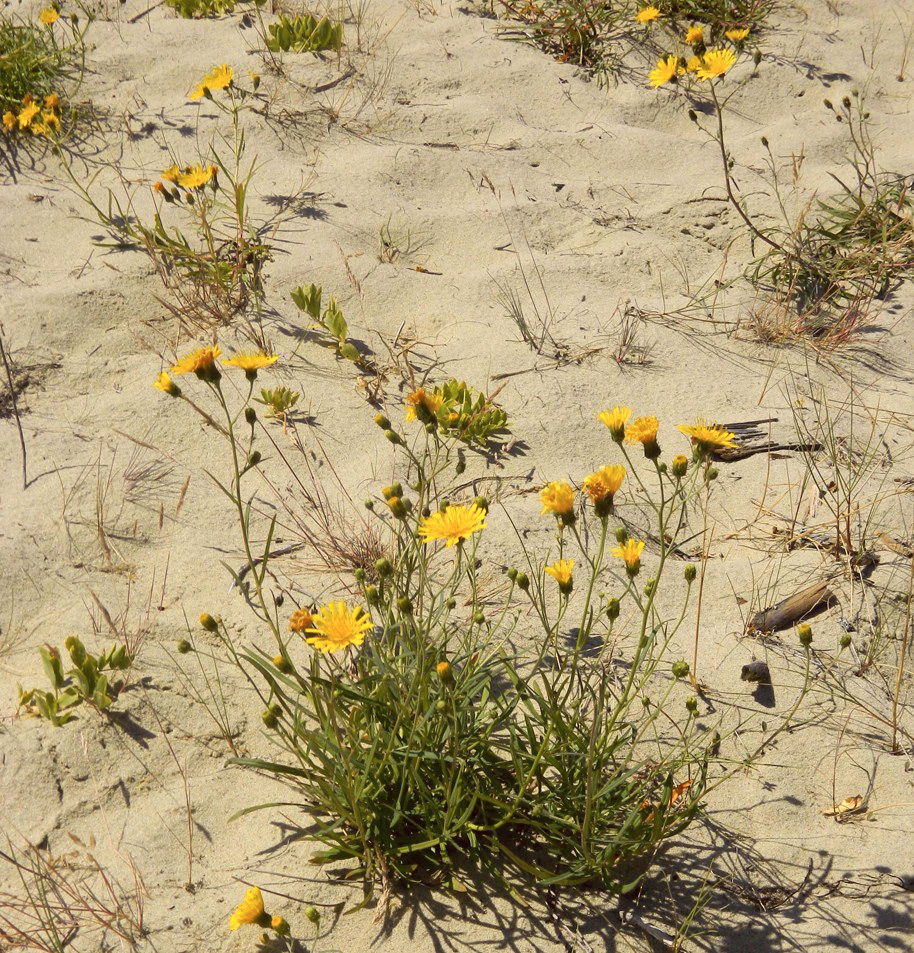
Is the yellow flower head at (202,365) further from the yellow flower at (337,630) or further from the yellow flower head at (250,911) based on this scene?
the yellow flower head at (250,911)

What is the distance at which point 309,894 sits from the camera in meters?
1.74

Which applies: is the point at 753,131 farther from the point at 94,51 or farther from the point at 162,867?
the point at 162,867

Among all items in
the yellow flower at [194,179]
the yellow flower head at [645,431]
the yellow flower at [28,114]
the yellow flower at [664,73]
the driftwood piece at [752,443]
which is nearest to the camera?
the yellow flower head at [645,431]

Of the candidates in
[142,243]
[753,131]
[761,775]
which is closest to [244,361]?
[761,775]

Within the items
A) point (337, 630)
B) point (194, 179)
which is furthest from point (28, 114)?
point (337, 630)

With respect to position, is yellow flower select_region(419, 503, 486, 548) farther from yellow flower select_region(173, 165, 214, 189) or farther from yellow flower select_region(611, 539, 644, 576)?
yellow flower select_region(173, 165, 214, 189)

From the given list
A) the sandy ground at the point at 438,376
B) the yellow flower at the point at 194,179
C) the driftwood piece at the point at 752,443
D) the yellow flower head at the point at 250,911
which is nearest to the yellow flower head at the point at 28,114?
the sandy ground at the point at 438,376

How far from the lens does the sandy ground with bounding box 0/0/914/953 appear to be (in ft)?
Result: 5.79

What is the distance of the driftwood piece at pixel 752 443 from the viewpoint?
8.61ft

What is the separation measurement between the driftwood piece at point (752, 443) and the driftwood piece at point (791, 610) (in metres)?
0.49

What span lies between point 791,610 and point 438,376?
121cm

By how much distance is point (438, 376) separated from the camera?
2.88 meters

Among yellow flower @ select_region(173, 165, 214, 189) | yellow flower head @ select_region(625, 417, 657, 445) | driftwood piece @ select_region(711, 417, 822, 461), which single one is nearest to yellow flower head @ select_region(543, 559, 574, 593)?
yellow flower head @ select_region(625, 417, 657, 445)

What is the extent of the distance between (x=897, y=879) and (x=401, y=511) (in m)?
1.10
